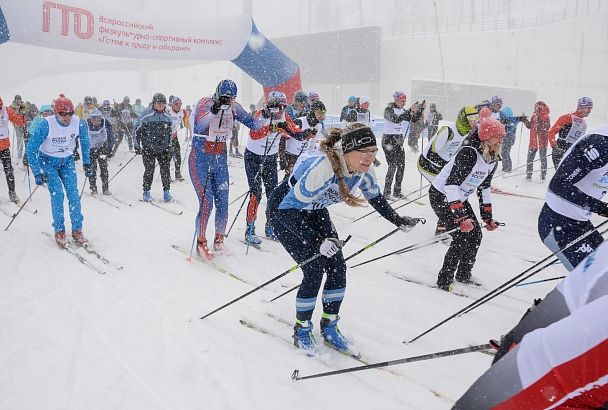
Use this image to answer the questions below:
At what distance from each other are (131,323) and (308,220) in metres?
1.95

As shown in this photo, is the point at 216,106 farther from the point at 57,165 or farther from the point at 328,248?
the point at 328,248

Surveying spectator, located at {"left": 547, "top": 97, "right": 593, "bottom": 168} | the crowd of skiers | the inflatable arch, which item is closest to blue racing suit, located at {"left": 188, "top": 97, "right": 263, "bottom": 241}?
the crowd of skiers

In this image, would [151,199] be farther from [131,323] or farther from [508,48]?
[508,48]

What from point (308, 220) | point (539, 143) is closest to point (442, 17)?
point (539, 143)

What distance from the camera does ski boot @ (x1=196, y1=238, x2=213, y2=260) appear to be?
5836 millimetres

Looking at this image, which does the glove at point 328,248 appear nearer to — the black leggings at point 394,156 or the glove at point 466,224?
the glove at point 466,224

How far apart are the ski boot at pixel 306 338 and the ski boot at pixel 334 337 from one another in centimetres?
14

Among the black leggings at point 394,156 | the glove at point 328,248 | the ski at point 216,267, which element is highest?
the black leggings at point 394,156

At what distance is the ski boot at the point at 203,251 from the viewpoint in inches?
230

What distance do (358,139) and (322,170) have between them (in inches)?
13.2

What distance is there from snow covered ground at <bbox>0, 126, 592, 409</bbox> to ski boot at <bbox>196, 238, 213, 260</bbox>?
0.45 feet

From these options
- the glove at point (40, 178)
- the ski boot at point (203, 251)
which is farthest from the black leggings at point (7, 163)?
the ski boot at point (203, 251)

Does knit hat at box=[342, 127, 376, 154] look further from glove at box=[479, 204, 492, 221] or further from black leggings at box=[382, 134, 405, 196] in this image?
black leggings at box=[382, 134, 405, 196]

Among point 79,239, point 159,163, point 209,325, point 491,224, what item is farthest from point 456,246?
point 159,163
